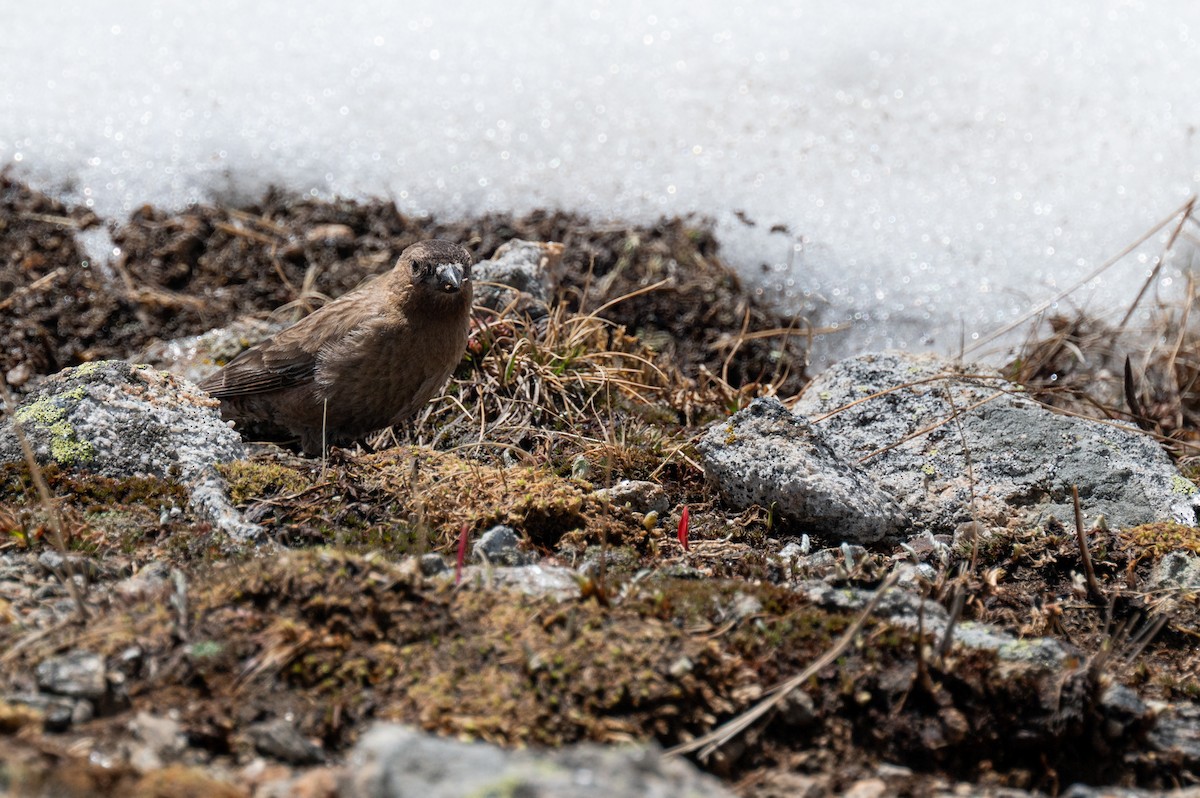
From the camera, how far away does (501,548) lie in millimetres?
4426

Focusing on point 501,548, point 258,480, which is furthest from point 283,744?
point 258,480

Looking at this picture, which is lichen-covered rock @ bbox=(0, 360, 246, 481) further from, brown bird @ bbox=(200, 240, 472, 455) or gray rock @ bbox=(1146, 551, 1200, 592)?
gray rock @ bbox=(1146, 551, 1200, 592)

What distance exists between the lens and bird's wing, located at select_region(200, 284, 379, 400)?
21.2ft

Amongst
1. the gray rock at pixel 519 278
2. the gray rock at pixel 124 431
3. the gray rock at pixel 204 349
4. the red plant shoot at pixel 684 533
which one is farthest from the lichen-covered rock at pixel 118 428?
the gray rock at pixel 519 278

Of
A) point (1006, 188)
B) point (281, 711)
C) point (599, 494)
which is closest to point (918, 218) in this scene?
point (1006, 188)

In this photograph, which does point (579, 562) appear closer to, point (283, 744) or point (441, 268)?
point (283, 744)

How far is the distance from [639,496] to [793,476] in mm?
685

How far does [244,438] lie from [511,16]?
4.67 m

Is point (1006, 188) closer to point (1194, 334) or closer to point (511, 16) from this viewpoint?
point (1194, 334)

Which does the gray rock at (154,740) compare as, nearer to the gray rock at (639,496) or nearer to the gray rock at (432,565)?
the gray rock at (432,565)

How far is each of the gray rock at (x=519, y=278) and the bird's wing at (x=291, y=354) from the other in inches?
34.3

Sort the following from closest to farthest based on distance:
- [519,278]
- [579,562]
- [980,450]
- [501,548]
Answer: [501,548] → [579,562] → [980,450] → [519,278]

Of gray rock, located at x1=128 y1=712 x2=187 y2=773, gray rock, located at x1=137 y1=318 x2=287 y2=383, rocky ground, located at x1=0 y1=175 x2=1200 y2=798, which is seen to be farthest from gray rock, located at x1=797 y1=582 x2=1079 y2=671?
gray rock, located at x1=137 y1=318 x2=287 y2=383

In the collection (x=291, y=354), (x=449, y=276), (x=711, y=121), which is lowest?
(x=291, y=354)
